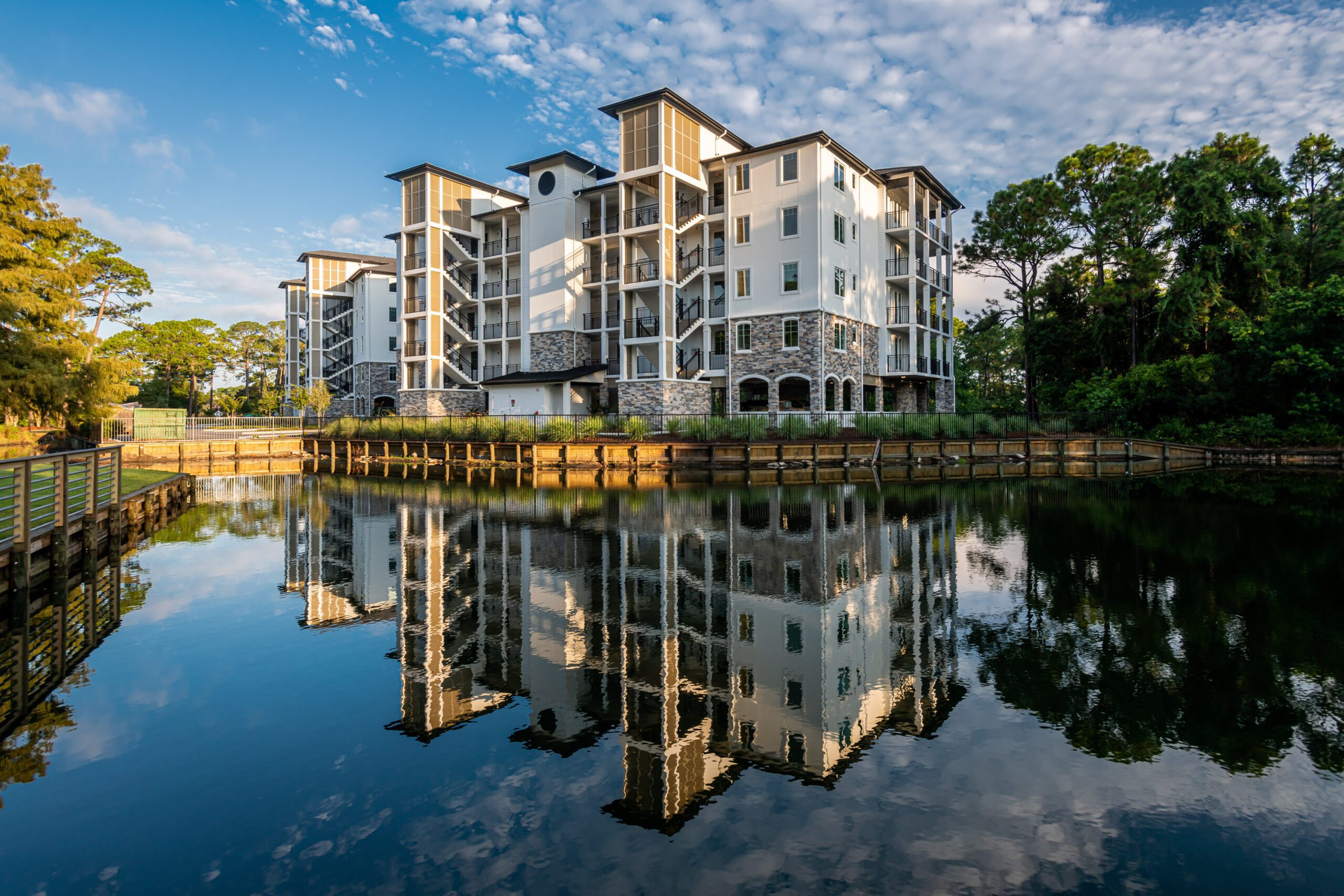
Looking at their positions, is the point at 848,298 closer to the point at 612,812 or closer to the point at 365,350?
the point at 612,812

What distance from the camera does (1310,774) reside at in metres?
4.90

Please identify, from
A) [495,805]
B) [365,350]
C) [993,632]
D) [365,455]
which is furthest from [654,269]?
[495,805]

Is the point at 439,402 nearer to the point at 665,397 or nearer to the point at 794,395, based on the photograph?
the point at 665,397

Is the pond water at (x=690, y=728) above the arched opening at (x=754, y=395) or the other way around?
the other way around

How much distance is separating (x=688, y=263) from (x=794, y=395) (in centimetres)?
983

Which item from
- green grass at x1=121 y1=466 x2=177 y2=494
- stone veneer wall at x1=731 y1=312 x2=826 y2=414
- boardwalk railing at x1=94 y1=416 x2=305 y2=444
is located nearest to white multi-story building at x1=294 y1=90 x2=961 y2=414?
stone veneer wall at x1=731 y1=312 x2=826 y2=414

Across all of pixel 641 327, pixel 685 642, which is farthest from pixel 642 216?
pixel 685 642

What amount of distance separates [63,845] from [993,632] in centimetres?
863

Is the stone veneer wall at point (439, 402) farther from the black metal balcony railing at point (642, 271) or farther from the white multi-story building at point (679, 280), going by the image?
the black metal balcony railing at point (642, 271)

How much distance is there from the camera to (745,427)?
3188cm

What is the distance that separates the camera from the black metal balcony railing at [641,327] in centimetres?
3912

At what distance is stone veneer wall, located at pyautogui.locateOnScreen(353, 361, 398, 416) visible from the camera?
185 feet

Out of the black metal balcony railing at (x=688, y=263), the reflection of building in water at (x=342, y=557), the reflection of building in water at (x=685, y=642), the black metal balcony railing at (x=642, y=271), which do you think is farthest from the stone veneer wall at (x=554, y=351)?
the reflection of building in water at (x=685, y=642)

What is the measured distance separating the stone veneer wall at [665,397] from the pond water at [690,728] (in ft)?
80.7
